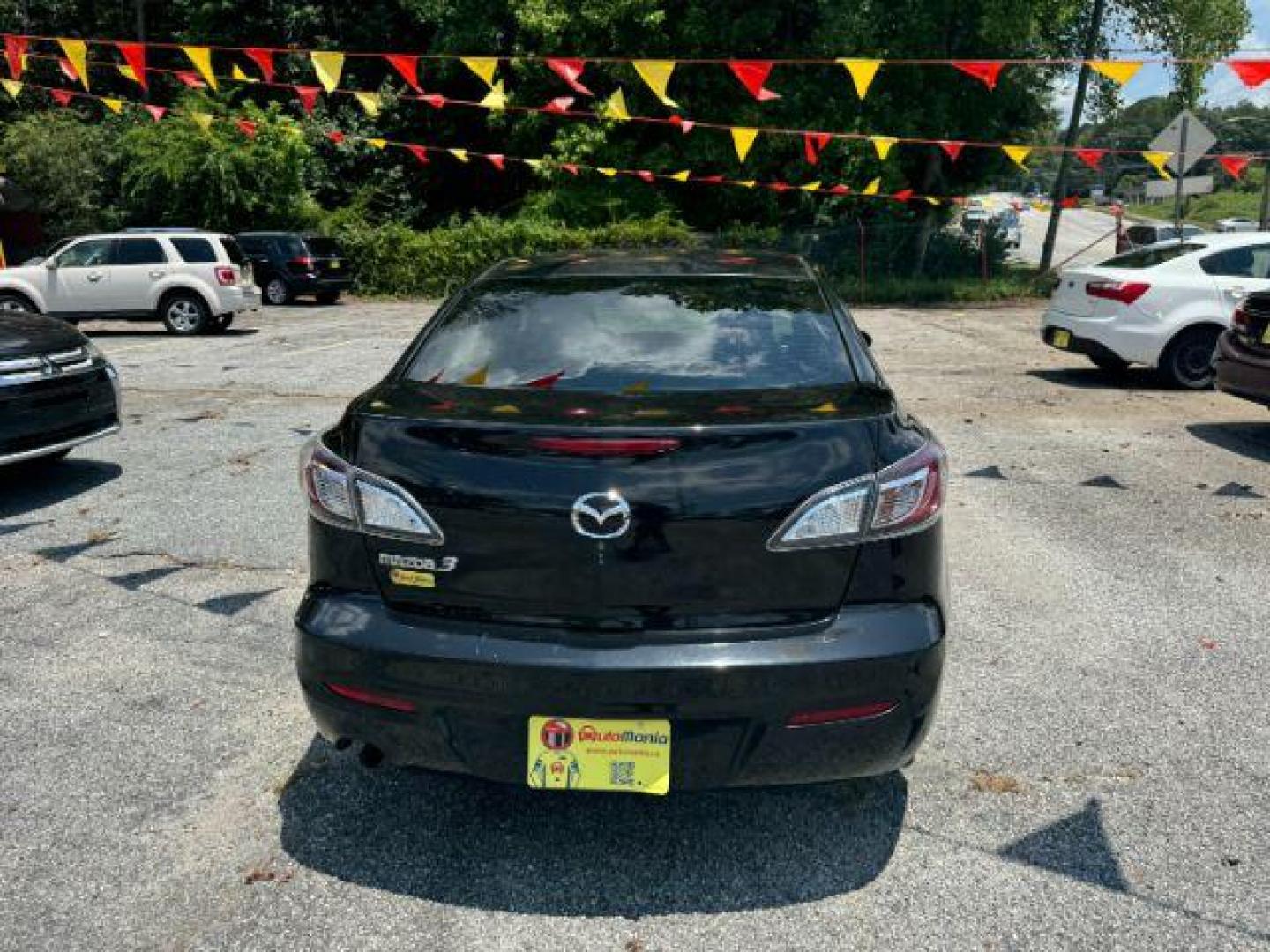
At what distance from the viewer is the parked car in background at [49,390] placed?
6484 millimetres

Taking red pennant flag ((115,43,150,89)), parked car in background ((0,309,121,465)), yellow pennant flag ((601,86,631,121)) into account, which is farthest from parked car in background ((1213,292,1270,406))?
red pennant flag ((115,43,150,89))

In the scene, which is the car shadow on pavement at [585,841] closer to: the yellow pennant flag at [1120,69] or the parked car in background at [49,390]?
the parked car in background at [49,390]

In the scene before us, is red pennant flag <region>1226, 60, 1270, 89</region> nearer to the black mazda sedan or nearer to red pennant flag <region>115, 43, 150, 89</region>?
the black mazda sedan

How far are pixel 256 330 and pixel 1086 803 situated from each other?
17.6 m

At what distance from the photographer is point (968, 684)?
13.1 feet

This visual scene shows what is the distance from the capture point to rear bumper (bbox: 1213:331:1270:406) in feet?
26.4

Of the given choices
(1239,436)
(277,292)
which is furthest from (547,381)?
(277,292)

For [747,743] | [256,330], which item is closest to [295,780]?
[747,743]

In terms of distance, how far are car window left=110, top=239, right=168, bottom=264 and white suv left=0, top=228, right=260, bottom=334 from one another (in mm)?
15

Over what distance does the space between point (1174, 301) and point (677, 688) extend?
9828 mm

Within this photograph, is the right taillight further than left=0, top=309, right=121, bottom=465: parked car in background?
Yes

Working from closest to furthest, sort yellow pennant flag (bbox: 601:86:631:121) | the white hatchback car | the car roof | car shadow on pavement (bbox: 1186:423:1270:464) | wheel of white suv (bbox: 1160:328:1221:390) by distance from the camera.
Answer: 1. the car roof
2. car shadow on pavement (bbox: 1186:423:1270:464)
3. the white hatchback car
4. wheel of white suv (bbox: 1160:328:1221:390)
5. yellow pennant flag (bbox: 601:86:631:121)

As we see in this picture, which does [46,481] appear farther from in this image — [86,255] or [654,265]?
[86,255]

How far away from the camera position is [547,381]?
3199 millimetres
